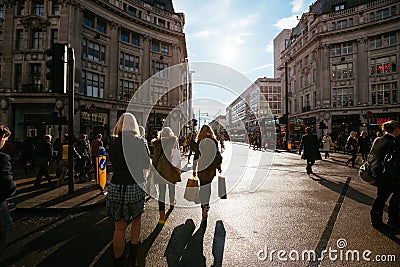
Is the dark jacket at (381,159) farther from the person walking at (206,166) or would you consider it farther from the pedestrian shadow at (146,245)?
the pedestrian shadow at (146,245)

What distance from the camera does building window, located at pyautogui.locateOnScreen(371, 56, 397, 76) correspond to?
35844mm

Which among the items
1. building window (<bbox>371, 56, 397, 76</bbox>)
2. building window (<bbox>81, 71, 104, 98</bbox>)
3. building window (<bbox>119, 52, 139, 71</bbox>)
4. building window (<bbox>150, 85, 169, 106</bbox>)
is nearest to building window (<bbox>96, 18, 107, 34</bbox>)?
building window (<bbox>119, 52, 139, 71</bbox>)

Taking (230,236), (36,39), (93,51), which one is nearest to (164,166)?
(230,236)

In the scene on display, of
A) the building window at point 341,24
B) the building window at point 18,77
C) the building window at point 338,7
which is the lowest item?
the building window at point 18,77

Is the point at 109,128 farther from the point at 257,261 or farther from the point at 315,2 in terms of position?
the point at 315,2

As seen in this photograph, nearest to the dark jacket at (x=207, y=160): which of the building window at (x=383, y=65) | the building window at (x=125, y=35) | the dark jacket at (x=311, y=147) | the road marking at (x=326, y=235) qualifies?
the road marking at (x=326, y=235)

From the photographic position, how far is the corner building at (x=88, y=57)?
83.1 feet

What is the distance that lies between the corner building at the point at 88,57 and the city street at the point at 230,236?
17.4 metres

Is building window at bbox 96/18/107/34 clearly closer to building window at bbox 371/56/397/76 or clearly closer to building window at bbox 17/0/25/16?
building window at bbox 17/0/25/16

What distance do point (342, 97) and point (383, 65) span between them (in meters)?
6.89

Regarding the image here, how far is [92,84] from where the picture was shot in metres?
29.6

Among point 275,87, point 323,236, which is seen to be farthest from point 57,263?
point 275,87

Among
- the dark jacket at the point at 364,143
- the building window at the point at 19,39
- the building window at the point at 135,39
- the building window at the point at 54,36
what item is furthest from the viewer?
the building window at the point at 135,39

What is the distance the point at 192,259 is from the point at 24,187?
7376mm
